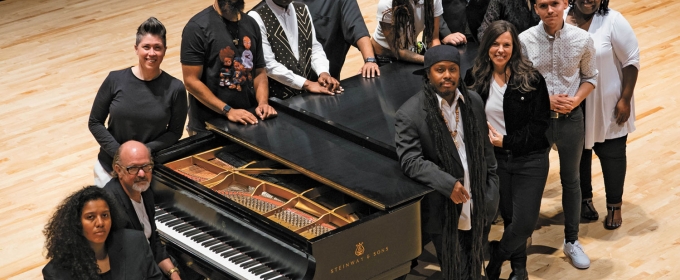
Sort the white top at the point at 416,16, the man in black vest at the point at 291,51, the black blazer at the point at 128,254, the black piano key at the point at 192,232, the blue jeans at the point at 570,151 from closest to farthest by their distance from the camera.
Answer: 1. the black blazer at the point at 128,254
2. the black piano key at the point at 192,232
3. the blue jeans at the point at 570,151
4. the man in black vest at the point at 291,51
5. the white top at the point at 416,16

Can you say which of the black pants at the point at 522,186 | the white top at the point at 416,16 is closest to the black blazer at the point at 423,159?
the black pants at the point at 522,186

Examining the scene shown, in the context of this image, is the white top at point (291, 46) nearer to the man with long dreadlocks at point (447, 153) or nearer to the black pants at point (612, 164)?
the man with long dreadlocks at point (447, 153)

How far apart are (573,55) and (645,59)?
328 cm

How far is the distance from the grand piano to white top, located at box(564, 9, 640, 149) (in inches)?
39.2

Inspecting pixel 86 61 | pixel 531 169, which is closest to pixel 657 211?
pixel 531 169

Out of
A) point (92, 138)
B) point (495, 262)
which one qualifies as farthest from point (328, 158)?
point (92, 138)

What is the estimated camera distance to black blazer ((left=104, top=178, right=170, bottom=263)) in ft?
12.6

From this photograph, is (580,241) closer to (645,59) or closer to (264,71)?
(264,71)

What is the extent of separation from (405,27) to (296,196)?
1.67m

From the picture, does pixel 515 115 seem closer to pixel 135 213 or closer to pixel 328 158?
pixel 328 158

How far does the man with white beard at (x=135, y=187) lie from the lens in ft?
12.6

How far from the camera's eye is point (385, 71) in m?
5.32

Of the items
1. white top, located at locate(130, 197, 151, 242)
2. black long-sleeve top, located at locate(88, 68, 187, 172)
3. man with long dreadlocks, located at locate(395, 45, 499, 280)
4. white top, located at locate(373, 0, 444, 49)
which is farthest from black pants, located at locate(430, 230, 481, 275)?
white top, located at locate(373, 0, 444, 49)

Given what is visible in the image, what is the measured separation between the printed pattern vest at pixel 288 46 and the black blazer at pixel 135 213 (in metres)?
1.36
